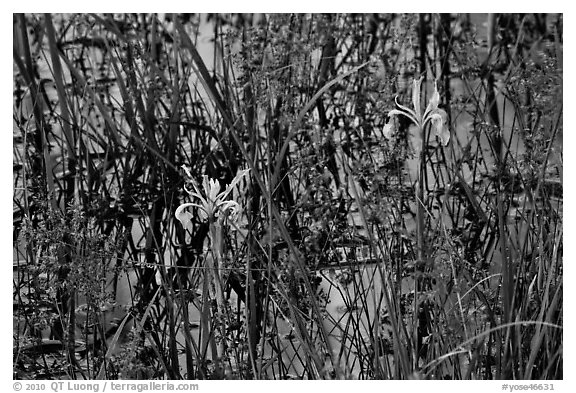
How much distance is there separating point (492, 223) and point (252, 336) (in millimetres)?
768

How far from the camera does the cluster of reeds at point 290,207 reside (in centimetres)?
198

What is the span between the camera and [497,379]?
74.7 inches

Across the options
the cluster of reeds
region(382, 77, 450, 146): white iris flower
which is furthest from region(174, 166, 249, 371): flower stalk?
region(382, 77, 450, 146): white iris flower

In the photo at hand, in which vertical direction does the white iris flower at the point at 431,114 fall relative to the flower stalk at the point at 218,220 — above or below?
above

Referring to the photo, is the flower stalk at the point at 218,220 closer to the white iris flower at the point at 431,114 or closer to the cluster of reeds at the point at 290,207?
the cluster of reeds at the point at 290,207

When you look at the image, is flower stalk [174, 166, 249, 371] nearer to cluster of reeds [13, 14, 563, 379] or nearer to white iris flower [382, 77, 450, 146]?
cluster of reeds [13, 14, 563, 379]

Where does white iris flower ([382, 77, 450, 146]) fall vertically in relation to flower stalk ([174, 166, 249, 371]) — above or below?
above

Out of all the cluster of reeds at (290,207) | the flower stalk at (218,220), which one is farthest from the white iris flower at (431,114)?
the flower stalk at (218,220)

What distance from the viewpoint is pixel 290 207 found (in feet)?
8.25

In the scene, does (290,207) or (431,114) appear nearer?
Result: (431,114)

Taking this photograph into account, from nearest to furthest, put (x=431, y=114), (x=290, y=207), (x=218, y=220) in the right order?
(x=218, y=220), (x=431, y=114), (x=290, y=207)

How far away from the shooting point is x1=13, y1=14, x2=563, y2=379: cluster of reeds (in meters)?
1.98
